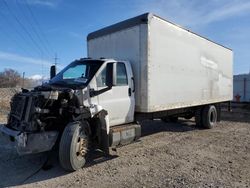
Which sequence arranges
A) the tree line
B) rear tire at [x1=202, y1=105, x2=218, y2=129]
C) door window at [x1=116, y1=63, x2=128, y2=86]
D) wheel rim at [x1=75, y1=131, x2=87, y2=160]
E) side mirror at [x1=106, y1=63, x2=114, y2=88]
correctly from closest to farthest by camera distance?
wheel rim at [x1=75, y1=131, x2=87, y2=160], side mirror at [x1=106, y1=63, x2=114, y2=88], door window at [x1=116, y1=63, x2=128, y2=86], rear tire at [x1=202, y1=105, x2=218, y2=129], the tree line

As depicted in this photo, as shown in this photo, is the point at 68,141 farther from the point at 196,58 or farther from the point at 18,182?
the point at 196,58

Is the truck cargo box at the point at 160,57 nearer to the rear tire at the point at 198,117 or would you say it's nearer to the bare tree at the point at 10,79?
the rear tire at the point at 198,117

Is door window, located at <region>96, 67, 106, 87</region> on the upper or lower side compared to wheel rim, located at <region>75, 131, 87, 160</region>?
upper

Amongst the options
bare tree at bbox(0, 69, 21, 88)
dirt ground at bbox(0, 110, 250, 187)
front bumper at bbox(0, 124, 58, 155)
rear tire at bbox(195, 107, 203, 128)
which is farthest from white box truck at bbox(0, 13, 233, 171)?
bare tree at bbox(0, 69, 21, 88)

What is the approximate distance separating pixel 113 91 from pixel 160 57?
1907 millimetres

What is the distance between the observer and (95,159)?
7137 millimetres

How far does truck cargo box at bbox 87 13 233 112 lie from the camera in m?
7.79

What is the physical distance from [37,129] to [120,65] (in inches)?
111

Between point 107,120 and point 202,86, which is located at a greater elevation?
point 202,86

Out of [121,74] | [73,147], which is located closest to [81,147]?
[73,147]

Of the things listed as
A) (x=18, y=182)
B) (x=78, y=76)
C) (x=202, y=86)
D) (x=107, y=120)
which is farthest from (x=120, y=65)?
(x=202, y=86)

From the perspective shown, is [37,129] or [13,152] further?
[13,152]

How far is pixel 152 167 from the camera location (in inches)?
255

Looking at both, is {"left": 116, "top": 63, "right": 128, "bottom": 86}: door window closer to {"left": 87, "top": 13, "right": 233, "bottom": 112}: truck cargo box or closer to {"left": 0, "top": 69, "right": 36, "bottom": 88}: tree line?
{"left": 87, "top": 13, "right": 233, "bottom": 112}: truck cargo box
